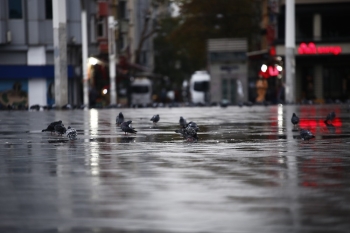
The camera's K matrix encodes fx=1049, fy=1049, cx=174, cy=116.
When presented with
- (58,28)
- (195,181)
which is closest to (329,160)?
(195,181)

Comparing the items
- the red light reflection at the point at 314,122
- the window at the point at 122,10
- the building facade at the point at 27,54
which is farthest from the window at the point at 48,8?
the window at the point at 122,10

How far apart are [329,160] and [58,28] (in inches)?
1564

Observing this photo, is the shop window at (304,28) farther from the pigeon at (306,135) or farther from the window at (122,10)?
the pigeon at (306,135)

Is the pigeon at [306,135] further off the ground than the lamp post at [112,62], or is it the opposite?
the lamp post at [112,62]

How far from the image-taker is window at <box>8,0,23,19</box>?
62.0 metres

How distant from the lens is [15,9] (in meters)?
62.1

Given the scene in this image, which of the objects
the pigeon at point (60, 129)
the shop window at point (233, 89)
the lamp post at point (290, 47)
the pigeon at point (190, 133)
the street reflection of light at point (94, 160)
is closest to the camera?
the street reflection of light at point (94, 160)

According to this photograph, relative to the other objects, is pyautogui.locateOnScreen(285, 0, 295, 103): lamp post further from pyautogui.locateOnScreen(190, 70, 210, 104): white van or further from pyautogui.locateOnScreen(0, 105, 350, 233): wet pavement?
pyautogui.locateOnScreen(0, 105, 350, 233): wet pavement

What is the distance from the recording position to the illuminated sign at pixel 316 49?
235 ft

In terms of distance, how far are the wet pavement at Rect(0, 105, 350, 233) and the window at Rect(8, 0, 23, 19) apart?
45.1m

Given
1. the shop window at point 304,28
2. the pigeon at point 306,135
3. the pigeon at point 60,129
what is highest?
the shop window at point 304,28

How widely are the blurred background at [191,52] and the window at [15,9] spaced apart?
6cm

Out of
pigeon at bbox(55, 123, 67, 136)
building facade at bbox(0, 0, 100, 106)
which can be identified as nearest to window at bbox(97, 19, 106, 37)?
building facade at bbox(0, 0, 100, 106)

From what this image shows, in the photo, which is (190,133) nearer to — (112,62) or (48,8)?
(48,8)
